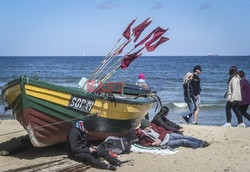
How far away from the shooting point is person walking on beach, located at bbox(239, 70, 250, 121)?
500 inches

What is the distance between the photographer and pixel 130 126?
988cm

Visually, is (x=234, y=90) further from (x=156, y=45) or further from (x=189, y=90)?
(x=156, y=45)

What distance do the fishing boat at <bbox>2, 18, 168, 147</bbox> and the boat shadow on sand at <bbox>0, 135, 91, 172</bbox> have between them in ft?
1.60

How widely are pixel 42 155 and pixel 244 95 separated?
6558 mm

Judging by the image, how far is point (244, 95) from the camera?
12719 mm

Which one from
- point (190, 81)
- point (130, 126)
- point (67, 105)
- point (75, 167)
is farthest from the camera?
point (190, 81)

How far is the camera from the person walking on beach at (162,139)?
9.45 m

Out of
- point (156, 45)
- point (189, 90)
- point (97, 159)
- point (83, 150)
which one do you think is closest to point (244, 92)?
point (189, 90)

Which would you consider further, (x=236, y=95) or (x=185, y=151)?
(x=236, y=95)

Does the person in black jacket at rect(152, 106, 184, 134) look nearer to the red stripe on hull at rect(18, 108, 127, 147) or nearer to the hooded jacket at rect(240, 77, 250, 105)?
the red stripe on hull at rect(18, 108, 127, 147)

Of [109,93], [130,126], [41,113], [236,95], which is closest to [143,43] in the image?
[109,93]

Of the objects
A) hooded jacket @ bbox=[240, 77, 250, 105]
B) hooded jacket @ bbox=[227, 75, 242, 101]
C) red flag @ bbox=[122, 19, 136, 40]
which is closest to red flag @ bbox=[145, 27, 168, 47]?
red flag @ bbox=[122, 19, 136, 40]

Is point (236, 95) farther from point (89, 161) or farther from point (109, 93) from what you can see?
point (89, 161)

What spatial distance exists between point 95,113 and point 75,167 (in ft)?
4.44
